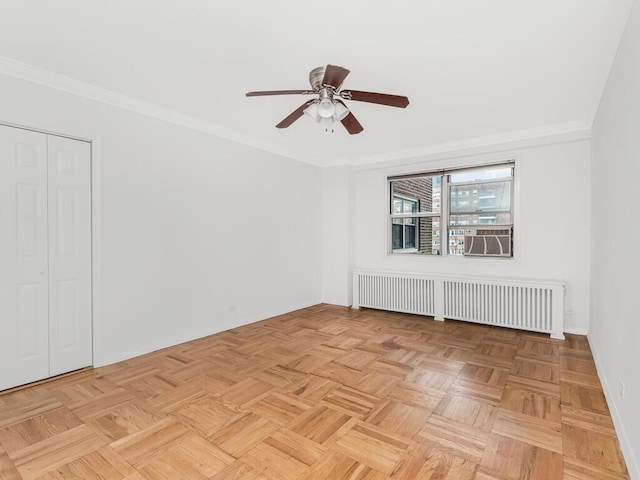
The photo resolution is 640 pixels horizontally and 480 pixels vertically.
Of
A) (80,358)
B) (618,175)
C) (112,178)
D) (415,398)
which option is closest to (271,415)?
(415,398)

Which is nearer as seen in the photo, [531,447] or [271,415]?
[531,447]

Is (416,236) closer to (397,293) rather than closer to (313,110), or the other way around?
(397,293)

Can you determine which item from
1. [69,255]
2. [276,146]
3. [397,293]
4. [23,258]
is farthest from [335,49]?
[397,293]

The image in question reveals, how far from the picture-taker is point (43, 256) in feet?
8.81

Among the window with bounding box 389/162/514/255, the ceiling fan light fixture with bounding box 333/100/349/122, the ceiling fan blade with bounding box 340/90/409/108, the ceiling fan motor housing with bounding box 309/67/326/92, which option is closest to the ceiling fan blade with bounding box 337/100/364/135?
the ceiling fan light fixture with bounding box 333/100/349/122

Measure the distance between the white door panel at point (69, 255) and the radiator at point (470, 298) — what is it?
11.8 feet

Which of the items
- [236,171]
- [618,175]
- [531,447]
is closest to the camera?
[531,447]

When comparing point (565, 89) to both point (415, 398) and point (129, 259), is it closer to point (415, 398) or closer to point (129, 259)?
point (415, 398)

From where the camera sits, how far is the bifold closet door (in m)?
2.52

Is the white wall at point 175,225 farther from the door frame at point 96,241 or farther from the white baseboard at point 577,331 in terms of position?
the white baseboard at point 577,331

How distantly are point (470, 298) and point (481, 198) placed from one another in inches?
53.8

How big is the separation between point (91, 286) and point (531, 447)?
3502 mm

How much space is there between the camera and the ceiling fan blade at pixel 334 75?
80.5 inches

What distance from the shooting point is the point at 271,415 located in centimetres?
220
